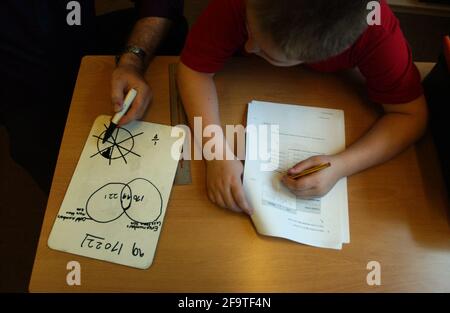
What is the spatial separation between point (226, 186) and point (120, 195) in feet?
0.64

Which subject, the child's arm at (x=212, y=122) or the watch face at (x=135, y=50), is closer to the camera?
the child's arm at (x=212, y=122)

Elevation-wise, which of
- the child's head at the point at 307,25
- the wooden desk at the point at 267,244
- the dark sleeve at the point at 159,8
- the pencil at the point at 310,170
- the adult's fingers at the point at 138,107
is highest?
the child's head at the point at 307,25

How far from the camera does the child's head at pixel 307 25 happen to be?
0.45 meters

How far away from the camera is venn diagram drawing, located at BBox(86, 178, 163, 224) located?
0.61m

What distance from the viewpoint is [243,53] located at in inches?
31.2

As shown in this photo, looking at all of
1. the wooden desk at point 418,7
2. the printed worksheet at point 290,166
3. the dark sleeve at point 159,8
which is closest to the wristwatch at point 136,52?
the dark sleeve at point 159,8

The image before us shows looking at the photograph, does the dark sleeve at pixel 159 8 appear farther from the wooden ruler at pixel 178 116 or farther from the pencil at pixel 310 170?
the pencil at pixel 310 170

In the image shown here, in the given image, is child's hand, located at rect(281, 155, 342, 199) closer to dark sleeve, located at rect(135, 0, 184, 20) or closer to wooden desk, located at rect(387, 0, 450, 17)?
dark sleeve, located at rect(135, 0, 184, 20)

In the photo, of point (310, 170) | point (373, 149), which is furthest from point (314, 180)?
point (373, 149)

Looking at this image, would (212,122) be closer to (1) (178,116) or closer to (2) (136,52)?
(1) (178,116)

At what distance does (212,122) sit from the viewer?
2.26ft
